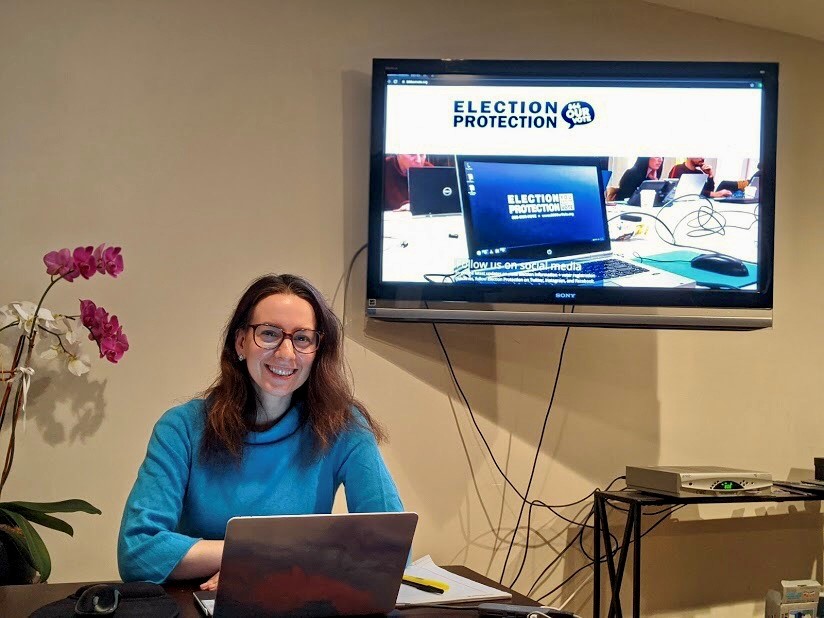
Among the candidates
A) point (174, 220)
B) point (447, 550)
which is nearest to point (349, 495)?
point (447, 550)

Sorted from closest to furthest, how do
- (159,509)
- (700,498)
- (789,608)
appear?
1. (159,509)
2. (700,498)
3. (789,608)

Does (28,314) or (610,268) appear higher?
(610,268)

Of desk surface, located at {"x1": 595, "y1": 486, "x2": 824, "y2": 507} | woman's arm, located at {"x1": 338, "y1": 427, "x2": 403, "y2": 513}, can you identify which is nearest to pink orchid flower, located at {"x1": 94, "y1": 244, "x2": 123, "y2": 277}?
woman's arm, located at {"x1": 338, "y1": 427, "x2": 403, "y2": 513}

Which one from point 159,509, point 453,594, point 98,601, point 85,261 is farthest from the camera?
point 85,261

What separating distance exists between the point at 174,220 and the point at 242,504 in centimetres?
116

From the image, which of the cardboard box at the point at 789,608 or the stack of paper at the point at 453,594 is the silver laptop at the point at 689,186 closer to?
the cardboard box at the point at 789,608

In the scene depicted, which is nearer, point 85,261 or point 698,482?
point 85,261

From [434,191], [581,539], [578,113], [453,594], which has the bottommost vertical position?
[581,539]

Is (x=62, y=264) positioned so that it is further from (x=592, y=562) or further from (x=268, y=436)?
(x=592, y=562)

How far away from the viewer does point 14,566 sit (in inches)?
80.6

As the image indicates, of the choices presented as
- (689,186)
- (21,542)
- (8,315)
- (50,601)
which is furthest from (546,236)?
(50,601)

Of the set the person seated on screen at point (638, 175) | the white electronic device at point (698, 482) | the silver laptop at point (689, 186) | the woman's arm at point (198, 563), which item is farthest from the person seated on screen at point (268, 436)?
the silver laptop at point (689, 186)

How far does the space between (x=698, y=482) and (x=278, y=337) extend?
137 centimetres

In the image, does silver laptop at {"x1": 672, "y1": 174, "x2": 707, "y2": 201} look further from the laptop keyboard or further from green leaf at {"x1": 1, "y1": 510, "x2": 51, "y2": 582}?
green leaf at {"x1": 1, "y1": 510, "x2": 51, "y2": 582}
